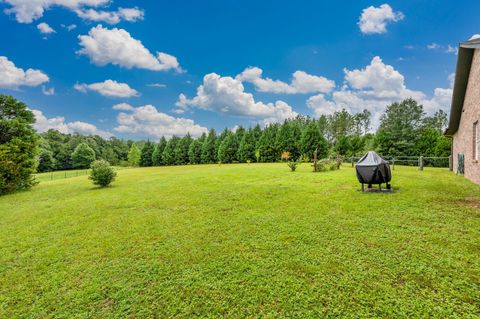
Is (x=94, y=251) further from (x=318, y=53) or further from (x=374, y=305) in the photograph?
(x=318, y=53)

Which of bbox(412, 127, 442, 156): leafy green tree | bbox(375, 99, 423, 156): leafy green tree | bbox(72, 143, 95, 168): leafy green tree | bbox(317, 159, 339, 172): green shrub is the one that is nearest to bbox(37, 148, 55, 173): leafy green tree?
bbox(72, 143, 95, 168): leafy green tree

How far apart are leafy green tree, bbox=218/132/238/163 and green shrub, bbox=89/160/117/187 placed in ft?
92.0

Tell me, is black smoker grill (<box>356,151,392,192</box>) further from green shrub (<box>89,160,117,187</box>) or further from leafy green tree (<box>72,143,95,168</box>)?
leafy green tree (<box>72,143,95,168</box>)

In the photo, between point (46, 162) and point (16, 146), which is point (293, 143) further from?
point (46, 162)

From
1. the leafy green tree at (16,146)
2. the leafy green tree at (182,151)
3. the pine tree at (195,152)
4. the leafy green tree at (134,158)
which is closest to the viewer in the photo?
the leafy green tree at (16,146)

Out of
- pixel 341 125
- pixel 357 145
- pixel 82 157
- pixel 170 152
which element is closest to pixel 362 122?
pixel 341 125

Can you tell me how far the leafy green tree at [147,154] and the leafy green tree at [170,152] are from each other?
4.49m

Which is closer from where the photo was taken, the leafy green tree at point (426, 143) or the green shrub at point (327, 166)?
the green shrub at point (327, 166)

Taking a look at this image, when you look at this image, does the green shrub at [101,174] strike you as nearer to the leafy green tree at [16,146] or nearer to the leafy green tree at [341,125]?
the leafy green tree at [16,146]

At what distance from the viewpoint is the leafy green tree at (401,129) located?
33.0m

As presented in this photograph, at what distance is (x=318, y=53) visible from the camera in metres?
16.4

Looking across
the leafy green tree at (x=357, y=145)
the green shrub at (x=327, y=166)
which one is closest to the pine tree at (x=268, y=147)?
the leafy green tree at (x=357, y=145)

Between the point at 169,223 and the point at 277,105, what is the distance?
38.5 m

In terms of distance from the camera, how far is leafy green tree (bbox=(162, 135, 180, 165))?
4819 cm
